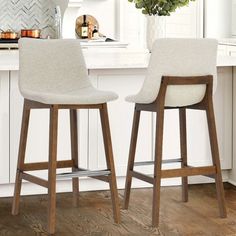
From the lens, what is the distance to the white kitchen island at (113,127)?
427 cm

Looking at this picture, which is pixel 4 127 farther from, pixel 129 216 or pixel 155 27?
pixel 155 27

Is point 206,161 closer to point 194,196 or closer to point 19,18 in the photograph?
point 194,196

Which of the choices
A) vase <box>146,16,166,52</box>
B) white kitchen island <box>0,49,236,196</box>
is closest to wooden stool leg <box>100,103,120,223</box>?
white kitchen island <box>0,49,236,196</box>

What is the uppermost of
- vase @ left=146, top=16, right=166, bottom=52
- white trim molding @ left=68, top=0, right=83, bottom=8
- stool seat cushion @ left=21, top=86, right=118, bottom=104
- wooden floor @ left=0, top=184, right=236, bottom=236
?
white trim molding @ left=68, top=0, right=83, bottom=8

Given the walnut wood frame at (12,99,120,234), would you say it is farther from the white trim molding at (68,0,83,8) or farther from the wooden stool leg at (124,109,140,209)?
the white trim molding at (68,0,83,8)

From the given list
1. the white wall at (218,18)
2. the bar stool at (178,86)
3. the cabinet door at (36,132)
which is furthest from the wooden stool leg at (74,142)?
the white wall at (218,18)

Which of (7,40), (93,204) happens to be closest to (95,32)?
(7,40)

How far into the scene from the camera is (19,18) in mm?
6805

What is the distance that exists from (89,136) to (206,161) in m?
0.83

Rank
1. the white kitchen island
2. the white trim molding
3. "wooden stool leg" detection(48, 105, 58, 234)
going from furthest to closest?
the white trim molding < the white kitchen island < "wooden stool leg" detection(48, 105, 58, 234)

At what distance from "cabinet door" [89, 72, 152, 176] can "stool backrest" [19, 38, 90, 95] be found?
0.39 metres

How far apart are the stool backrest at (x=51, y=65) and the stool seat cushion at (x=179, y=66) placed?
0.40m

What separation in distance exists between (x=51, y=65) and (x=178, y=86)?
74 cm

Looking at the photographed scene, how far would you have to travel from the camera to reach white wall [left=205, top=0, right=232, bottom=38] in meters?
7.23
